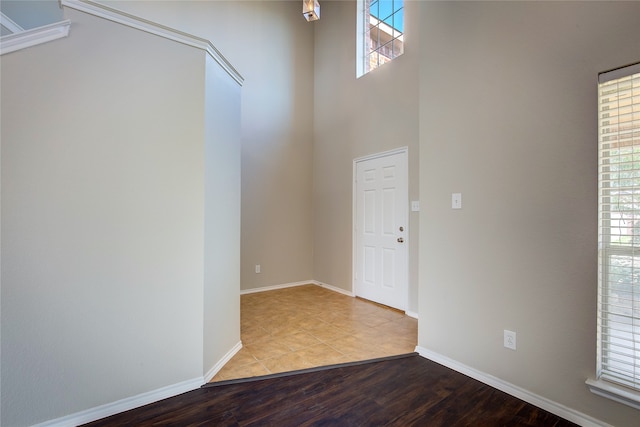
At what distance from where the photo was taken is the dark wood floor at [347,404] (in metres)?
1.62

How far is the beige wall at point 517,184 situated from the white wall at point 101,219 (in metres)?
1.81

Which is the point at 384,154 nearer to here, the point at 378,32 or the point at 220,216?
the point at 378,32

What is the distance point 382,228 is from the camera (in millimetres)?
3855

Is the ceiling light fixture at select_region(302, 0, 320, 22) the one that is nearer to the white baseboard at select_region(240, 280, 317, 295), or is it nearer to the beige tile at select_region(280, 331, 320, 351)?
the beige tile at select_region(280, 331, 320, 351)

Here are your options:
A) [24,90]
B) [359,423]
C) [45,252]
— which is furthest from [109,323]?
[359,423]

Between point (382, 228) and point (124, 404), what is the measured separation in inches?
122

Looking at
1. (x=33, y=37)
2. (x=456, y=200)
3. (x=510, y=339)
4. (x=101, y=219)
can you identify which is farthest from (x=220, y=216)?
(x=510, y=339)

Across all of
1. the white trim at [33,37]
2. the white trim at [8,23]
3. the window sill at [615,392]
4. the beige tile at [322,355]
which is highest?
the white trim at [8,23]

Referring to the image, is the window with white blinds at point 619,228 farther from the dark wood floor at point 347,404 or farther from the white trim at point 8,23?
the white trim at point 8,23

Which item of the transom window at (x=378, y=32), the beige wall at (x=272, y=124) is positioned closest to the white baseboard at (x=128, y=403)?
the beige wall at (x=272, y=124)

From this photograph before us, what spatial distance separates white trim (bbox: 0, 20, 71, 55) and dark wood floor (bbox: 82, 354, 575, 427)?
2083 mm

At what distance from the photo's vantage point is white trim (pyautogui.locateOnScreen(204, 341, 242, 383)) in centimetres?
203

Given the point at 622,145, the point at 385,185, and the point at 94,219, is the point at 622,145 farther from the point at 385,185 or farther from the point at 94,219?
the point at 94,219

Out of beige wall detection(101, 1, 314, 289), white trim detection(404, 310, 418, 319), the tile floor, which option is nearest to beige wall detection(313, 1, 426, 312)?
white trim detection(404, 310, 418, 319)
